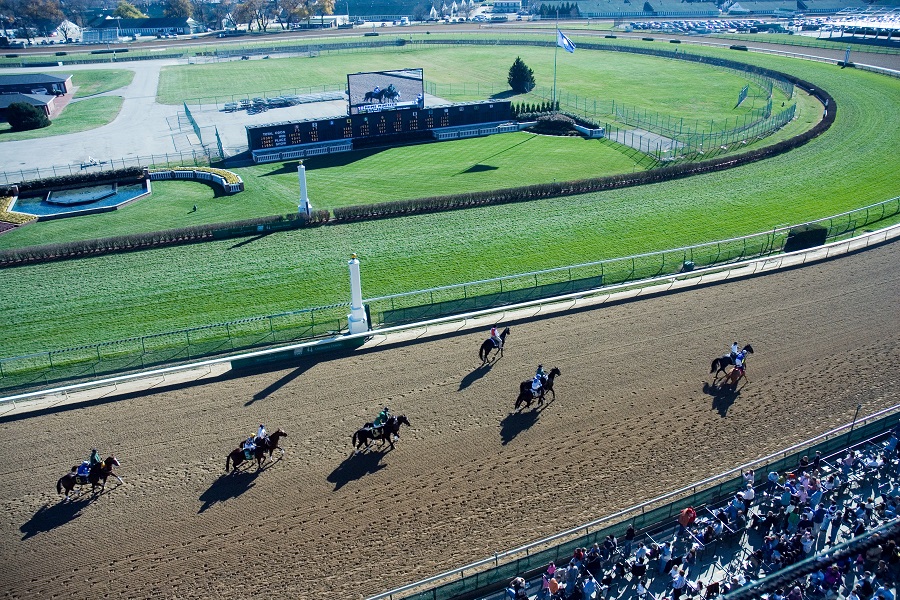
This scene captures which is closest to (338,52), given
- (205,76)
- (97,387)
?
(205,76)

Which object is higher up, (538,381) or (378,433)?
(538,381)

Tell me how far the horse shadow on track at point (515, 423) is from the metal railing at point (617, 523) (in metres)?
3.60

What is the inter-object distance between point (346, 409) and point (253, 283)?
10.8 m

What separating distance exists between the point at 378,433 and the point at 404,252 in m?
14.5

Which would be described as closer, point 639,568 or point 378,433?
point 639,568

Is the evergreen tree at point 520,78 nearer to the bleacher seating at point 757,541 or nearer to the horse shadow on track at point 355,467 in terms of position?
the horse shadow on track at point 355,467

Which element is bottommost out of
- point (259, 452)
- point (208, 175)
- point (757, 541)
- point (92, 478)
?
point (757, 541)

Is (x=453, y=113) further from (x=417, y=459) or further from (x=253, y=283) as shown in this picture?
(x=417, y=459)

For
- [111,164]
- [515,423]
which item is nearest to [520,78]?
[111,164]

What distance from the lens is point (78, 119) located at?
61.2m

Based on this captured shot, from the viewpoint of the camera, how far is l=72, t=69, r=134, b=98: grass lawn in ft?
248

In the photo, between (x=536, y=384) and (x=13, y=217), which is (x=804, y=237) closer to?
(x=536, y=384)

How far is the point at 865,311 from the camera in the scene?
79.8 ft

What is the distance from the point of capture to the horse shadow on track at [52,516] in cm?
1557
